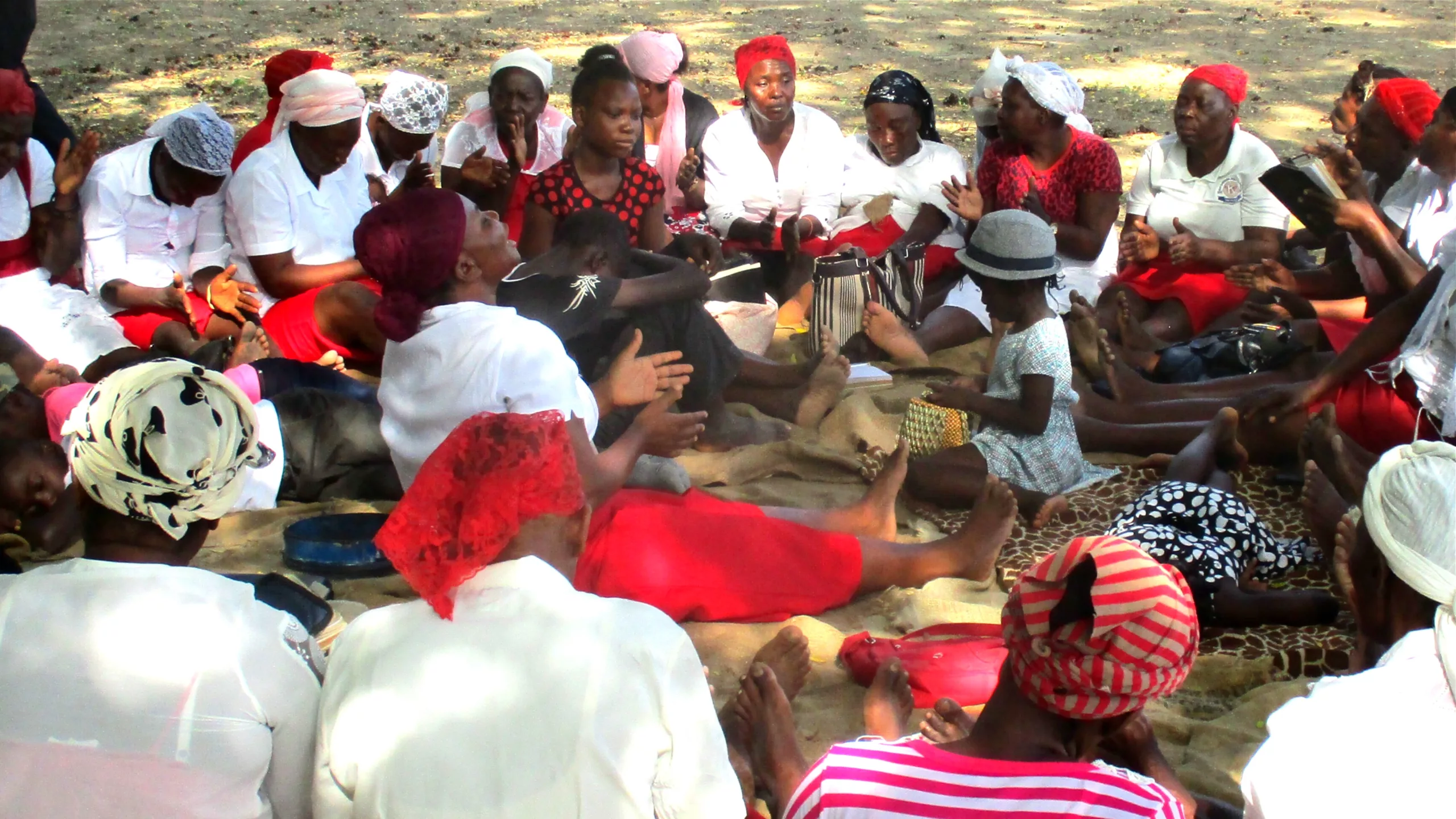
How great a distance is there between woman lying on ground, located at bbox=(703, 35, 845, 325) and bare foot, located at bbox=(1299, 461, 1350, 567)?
3329 mm

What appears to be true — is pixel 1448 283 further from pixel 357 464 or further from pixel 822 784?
pixel 357 464

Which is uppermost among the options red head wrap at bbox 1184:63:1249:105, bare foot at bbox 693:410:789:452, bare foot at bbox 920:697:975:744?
red head wrap at bbox 1184:63:1249:105

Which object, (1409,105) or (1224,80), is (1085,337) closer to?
(1224,80)

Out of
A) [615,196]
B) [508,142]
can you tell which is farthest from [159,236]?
[615,196]

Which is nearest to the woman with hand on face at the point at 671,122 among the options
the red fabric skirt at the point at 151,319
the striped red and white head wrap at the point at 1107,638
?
the red fabric skirt at the point at 151,319

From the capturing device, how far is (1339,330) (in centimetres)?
524

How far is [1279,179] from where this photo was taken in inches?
216

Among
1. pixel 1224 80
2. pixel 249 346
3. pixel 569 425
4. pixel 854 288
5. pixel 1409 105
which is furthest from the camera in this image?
pixel 1224 80

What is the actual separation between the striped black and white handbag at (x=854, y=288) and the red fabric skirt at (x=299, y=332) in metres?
1.99

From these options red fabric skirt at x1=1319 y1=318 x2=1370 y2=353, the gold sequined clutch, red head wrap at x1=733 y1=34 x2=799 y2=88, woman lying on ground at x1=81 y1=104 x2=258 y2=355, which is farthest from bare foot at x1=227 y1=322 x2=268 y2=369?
red fabric skirt at x1=1319 y1=318 x2=1370 y2=353

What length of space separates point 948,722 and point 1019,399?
6.62 ft

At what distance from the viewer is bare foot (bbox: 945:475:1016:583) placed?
4191 millimetres

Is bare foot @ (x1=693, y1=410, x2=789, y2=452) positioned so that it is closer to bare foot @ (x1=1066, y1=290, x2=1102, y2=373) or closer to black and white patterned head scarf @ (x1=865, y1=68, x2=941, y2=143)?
bare foot @ (x1=1066, y1=290, x2=1102, y2=373)

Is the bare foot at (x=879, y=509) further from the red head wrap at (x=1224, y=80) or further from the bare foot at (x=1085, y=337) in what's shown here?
the red head wrap at (x=1224, y=80)
